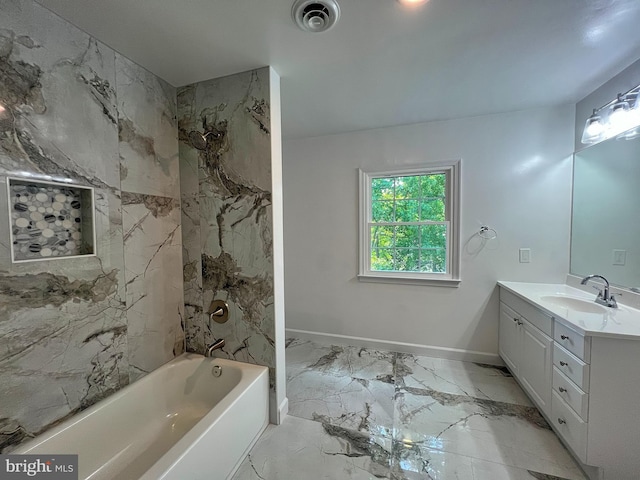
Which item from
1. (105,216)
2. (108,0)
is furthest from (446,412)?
(108,0)

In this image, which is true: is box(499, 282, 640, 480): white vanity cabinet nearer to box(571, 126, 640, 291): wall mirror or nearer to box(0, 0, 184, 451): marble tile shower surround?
box(571, 126, 640, 291): wall mirror

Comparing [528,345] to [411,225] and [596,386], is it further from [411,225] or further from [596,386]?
[411,225]

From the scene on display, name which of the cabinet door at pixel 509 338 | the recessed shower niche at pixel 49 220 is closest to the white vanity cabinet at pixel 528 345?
the cabinet door at pixel 509 338

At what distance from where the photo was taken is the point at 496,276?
243 centimetres

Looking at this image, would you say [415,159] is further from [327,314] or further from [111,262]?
[111,262]

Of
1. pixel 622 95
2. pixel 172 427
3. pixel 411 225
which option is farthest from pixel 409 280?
pixel 172 427

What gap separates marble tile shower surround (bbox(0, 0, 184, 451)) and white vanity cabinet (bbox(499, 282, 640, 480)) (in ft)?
8.51

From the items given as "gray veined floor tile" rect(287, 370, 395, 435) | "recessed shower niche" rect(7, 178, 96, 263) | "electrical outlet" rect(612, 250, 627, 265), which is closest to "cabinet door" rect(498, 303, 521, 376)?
"electrical outlet" rect(612, 250, 627, 265)

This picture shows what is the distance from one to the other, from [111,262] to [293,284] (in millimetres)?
1922

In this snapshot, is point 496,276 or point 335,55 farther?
point 496,276

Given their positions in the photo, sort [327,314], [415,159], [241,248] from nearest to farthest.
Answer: [241,248], [415,159], [327,314]

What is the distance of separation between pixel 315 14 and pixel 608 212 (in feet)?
8.26

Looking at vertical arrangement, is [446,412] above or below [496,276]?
below

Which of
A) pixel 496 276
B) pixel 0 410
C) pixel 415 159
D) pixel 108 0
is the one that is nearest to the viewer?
pixel 0 410
